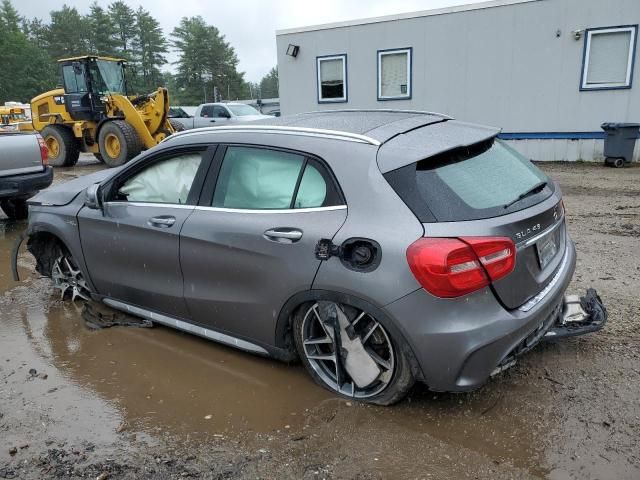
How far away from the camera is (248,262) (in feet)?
9.99

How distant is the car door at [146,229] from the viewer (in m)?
3.46

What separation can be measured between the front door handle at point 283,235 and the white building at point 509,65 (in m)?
11.8

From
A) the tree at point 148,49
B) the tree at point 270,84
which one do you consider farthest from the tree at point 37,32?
the tree at point 270,84

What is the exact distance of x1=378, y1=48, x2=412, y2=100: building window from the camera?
13.9 metres

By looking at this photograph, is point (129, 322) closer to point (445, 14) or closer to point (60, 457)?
point (60, 457)

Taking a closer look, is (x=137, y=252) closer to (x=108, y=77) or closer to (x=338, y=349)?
(x=338, y=349)

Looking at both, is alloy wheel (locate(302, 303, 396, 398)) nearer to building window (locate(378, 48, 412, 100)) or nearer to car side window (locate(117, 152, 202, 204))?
car side window (locate(117, 152, 202, 204))

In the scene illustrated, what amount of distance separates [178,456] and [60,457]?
61 centimetres

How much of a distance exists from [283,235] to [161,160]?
134 centimetres

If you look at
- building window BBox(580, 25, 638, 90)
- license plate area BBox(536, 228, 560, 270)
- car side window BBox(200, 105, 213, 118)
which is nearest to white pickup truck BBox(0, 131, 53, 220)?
license plate area BBox(536, 228, 560, 270)

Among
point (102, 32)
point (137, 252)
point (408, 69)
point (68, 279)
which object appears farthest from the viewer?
point (102, 32)

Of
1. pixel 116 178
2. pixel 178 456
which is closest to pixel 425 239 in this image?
pixel 178 456

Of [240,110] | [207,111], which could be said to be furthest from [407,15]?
[207,111]

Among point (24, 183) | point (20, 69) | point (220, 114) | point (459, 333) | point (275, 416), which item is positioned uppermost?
point (20, 69)
